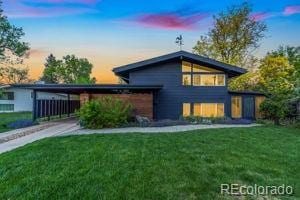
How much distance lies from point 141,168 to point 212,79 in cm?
1351

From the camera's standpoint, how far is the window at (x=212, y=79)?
59.1 feet

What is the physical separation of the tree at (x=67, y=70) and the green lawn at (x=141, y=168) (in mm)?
49871

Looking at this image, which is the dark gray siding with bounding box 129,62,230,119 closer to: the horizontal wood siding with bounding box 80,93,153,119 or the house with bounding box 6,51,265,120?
the house with bounding box 6,51,265,120

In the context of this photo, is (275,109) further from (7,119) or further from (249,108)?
(7,119)

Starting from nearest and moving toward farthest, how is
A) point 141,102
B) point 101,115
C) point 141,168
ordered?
point 141,168
point 101,115
point 141,102

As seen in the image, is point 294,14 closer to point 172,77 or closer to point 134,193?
point 172,77

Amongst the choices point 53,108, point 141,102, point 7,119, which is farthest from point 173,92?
point 7,119

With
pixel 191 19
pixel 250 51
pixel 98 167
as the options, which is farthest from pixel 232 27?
pixel 98 167

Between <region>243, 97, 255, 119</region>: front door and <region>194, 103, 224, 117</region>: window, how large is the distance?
266 centimetres

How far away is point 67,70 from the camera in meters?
59.2

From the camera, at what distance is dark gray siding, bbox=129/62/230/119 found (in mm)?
17922

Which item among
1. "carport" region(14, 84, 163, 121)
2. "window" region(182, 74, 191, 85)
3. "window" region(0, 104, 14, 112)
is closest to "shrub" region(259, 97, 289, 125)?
"window" region(182, 74, 191, 85)

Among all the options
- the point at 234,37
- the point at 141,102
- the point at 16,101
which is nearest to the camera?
the point at 141,102

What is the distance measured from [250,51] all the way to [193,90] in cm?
1544
